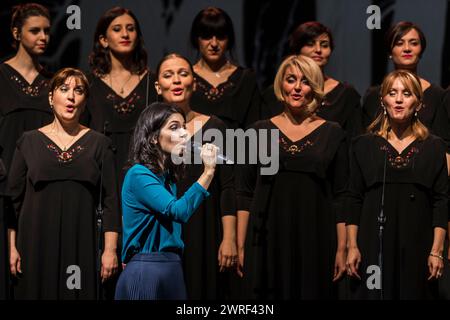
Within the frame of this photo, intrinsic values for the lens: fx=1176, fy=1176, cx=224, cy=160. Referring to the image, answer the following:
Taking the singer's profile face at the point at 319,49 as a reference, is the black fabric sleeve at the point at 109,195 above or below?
below

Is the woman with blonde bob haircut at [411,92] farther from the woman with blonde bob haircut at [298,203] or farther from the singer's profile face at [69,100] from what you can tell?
the singer's profile face at [69,100]

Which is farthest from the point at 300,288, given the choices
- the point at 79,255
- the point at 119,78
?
the point at 119,78

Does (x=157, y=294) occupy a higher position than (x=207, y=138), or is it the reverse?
(x=207, y=138)

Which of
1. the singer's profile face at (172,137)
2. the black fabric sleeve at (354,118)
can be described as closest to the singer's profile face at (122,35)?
the black fabric sleeve at (354,118)

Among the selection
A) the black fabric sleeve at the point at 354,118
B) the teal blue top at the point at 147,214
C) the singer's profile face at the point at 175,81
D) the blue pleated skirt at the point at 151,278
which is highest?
the singer's profile face at the point at 175,81

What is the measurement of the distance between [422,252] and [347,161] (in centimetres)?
48

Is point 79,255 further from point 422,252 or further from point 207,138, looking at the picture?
point 422,252

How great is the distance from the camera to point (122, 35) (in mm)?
5211

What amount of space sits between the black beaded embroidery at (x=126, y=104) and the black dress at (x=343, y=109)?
63 cm

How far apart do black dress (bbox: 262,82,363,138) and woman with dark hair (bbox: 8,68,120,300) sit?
97cm

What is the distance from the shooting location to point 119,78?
5.21 meters

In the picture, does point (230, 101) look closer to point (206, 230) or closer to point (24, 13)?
point (206, 230)

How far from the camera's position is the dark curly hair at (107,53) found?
206 inches

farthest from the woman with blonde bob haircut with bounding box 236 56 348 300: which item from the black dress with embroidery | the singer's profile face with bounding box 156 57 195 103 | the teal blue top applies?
the teal blue top
